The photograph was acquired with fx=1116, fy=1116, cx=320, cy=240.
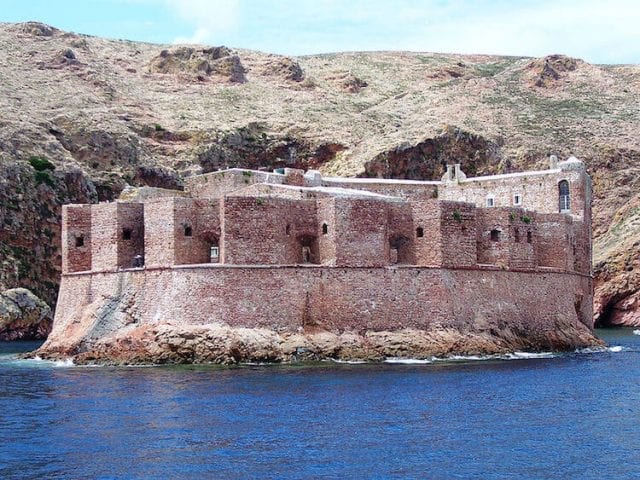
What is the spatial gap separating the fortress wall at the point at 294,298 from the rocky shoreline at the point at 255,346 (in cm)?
44

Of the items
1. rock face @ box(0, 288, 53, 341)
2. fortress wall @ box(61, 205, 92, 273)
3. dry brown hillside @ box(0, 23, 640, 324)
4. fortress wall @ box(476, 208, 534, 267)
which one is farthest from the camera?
dry brown hillside @ box(0, 23, 640, 324)

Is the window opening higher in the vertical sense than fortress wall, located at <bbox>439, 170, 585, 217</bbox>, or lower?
lower

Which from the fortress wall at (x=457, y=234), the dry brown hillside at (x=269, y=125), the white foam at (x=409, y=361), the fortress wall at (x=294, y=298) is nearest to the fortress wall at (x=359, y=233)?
the fortress wall at (x=294, y=298)

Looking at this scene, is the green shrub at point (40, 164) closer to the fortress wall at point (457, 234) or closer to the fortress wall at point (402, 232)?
the fortress wall at point (402, 232)

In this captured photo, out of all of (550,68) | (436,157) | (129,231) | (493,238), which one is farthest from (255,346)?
(550,68)

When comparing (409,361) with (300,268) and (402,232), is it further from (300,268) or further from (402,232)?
(402,232)

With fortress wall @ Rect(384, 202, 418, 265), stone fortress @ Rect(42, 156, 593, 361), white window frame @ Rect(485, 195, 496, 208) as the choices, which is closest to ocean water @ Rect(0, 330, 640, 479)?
stone fortress @ Rect(42, 156, 593, 361)

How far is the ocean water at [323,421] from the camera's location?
27.5m

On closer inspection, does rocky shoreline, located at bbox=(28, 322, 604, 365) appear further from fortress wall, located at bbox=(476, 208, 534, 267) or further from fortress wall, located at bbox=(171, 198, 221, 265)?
fortress wall, located at bbox=(476, 208, 534, 267)

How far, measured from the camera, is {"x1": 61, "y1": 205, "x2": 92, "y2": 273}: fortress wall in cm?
5200

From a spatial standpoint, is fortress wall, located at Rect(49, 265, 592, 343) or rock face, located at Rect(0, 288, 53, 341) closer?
fortress wall, located at Rect(49, 265, 592, 343)

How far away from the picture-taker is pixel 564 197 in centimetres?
6278

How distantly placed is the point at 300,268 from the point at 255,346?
4.10 metres

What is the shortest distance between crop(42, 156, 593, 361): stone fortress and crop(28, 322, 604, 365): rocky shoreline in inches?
7.3
